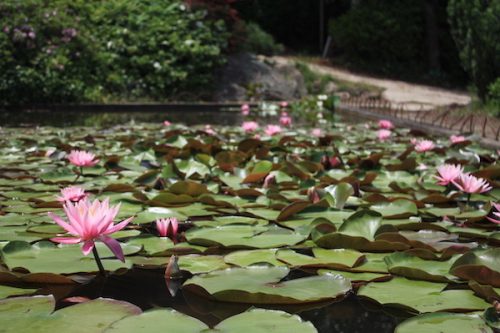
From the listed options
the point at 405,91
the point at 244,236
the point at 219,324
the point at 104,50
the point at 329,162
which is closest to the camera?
the point at 219,324

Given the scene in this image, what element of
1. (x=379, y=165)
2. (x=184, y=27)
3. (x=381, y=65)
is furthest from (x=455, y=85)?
(x=379, y=165)

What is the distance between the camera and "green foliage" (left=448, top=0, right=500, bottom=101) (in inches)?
259

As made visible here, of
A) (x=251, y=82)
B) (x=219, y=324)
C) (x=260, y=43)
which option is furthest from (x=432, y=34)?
(x=219, y=324)

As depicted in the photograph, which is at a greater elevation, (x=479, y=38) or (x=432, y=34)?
(x=432, y=34)

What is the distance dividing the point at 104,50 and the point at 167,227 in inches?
354

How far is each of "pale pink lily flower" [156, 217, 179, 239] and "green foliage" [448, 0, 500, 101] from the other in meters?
5.55

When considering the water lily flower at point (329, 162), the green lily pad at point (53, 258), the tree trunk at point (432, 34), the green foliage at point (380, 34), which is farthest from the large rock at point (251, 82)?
the green lily pad at point (53, 258)

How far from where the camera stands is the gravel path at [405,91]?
13.1 metres

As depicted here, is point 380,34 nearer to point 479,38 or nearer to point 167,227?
point 479,38

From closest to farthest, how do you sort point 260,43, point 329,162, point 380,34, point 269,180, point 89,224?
point 89,224
point 269,180
point 329,162
point 260,43
point 380,34

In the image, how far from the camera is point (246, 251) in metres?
1.63

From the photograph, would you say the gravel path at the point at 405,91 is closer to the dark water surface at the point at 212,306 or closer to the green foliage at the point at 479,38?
the green foliage at the point at 479,38

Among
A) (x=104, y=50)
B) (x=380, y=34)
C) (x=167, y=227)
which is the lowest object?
(x=167, y=227)

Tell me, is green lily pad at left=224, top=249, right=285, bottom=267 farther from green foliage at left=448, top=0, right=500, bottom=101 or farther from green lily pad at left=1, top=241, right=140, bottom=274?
green foliage at left=448, top=0, right=500, bottom=101
